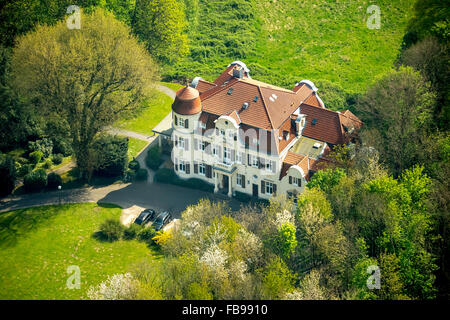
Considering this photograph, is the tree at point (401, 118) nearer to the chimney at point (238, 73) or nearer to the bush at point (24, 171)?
the chimney at point (238, 73)

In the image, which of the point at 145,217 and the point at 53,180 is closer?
the point at 145,217

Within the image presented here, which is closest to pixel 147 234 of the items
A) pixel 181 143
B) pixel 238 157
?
pixel 181 143

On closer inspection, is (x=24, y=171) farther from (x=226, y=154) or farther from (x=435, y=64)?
(x=435, y=64)

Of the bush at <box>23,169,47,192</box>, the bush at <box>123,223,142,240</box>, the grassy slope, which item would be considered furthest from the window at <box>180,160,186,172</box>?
the grassy slope

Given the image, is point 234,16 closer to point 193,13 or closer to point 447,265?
point 193,13

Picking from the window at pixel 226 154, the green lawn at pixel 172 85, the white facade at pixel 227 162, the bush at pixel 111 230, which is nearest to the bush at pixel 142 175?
the white facade at pixel 227 162

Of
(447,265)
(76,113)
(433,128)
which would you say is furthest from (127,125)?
(447,265)

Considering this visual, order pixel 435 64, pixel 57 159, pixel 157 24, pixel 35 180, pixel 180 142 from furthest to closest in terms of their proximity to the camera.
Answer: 1. pixel 157 24
2. pixel 57 159
3. pixel 180 142
4. pixel 435 64
5. pixel 35 180

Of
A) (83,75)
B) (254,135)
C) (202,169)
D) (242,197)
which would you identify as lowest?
(242,197)
